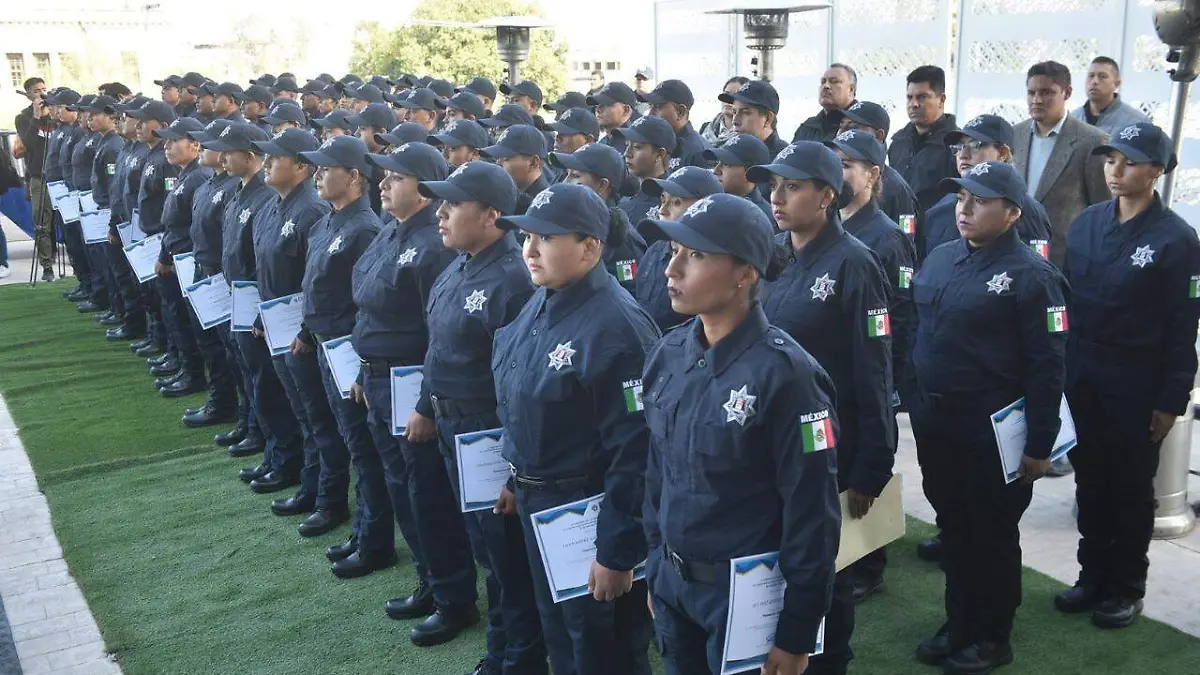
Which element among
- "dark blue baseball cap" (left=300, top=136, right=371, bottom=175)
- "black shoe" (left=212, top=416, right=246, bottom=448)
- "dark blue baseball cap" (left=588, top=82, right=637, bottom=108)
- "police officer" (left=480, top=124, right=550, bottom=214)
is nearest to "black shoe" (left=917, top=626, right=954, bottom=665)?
"police officer" (left=480, top=124, right=550, bottom=214)

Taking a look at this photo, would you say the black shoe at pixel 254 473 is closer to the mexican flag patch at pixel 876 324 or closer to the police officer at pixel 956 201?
the police officer at pixel 956 201

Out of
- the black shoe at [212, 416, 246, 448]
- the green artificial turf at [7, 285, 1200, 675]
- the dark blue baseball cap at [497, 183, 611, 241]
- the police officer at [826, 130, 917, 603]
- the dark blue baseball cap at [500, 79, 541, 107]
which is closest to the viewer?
the dark blue baseball cap at [497, 183, 611, 241]

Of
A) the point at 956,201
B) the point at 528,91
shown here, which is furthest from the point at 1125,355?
Answer: the point at 528,91

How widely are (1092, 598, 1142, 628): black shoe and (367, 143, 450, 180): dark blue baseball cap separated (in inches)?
127

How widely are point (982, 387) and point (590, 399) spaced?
1.48 meters

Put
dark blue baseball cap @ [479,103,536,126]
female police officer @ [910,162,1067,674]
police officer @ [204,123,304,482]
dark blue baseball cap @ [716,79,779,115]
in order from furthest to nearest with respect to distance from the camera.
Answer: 1. dark blue baseball cap @ [479,103,536,126]
2. dark blue baseball cap @ [716,79,779,115]
3. police officer @ [204,123,304,482]
4. female police officer @ [910,162,1067,674]

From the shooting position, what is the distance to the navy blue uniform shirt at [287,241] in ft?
18.5

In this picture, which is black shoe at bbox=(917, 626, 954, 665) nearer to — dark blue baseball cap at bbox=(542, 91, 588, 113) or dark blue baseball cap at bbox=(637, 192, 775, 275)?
dark blue baseball cap at bbox=(637, 192, 775, 275)

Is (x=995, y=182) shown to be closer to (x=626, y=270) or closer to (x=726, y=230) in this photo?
(x=726, y=230)

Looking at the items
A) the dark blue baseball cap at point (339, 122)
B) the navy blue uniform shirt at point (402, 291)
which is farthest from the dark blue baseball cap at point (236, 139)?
the navy blue uniform shirt at point (402, 291)

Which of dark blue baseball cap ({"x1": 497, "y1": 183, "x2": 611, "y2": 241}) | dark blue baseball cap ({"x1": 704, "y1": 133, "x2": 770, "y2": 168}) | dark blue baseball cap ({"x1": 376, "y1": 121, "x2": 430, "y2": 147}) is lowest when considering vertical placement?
dark blue baseball cap ({"x1": 497, "y1": 183, "x2": 611, "y2": 241})

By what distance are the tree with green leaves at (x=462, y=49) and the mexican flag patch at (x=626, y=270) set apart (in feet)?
90.2

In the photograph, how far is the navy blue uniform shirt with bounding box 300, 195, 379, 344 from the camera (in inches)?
202

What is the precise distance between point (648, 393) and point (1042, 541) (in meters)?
3.17
